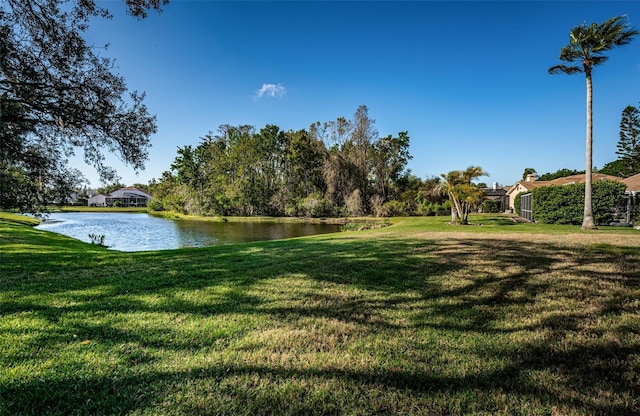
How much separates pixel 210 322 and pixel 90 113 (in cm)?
618

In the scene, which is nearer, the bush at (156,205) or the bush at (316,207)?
the bush at (316,207)

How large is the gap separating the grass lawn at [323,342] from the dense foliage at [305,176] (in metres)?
31.6

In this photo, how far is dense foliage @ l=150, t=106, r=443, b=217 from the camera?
3816cm

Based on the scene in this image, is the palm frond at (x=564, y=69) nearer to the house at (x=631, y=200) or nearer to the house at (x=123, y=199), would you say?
the house at (x=631, y=200)

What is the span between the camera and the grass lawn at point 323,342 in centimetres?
195

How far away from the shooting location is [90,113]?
655cm

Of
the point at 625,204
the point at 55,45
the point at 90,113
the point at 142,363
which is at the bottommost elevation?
the point at 142,363

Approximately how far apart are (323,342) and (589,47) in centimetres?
1965

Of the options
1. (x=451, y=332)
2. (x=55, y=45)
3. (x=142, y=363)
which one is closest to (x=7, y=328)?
(x=142, y=363)

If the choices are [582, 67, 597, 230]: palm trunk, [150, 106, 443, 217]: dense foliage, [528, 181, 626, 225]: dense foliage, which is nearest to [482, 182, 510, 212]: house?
[150, 106, 443, 217]: dense foliage

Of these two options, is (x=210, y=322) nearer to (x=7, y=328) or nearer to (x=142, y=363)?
(x=142, y=363)

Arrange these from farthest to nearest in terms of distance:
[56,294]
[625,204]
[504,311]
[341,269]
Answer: [625,204] → [341,269] → [56,294] → [504,311]

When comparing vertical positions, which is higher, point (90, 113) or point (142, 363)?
point (90, 113)

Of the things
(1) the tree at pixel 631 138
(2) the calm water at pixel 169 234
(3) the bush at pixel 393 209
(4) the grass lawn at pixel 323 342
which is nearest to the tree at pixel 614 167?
(1) the tree at pixel 631 138
